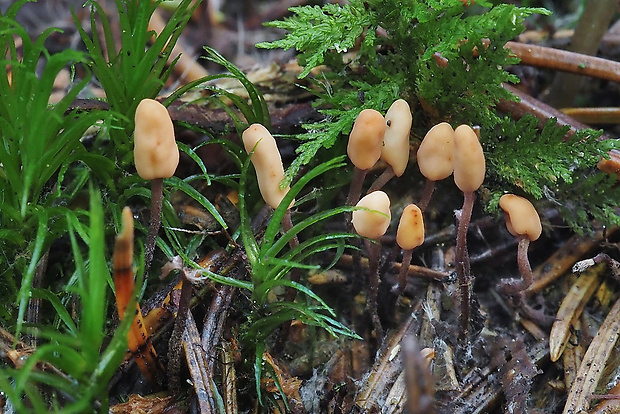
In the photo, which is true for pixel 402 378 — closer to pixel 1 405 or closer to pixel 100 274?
pixel 100 274

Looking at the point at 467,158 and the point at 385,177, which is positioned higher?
the point at 467,158

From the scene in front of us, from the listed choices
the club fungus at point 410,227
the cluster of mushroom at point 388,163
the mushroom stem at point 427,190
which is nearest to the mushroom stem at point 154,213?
the cluster of mushroom at point 388,163

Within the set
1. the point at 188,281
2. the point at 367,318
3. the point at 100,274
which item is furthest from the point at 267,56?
the point at 100,274

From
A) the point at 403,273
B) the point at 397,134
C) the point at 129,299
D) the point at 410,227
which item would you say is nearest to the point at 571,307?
the point at 403,273

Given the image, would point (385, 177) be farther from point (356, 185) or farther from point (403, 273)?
point (403, 273)

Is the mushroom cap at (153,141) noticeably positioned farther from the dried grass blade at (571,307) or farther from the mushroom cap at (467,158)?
the dried grass blade at (571,307)

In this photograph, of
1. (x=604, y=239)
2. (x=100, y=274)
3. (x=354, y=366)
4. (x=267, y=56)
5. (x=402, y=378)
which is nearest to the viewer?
(x=100, y=274)

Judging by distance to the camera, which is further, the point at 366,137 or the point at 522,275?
the point at 522,275

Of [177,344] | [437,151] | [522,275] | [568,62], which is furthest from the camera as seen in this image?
[568,62]
